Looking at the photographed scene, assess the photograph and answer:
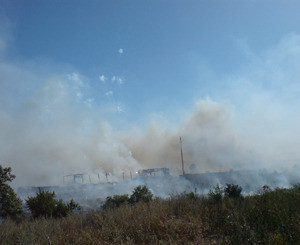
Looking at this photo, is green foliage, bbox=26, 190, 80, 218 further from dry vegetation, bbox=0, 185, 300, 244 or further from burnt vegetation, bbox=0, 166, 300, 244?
dry vegetation, bbox=0, 185, 300, 244

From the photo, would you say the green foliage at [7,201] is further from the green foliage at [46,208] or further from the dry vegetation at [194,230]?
the dry vegetation at [194,230]

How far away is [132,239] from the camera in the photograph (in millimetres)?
6184

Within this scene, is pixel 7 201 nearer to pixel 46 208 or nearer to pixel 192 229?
pixel 46 208

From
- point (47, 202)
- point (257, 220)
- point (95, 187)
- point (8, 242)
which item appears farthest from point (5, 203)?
point (95, 187)

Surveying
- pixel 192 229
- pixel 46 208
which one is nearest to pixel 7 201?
pixel 46 208

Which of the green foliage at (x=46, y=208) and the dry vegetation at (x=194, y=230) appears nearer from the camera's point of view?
the dry vegetation at (x=194, y=230)

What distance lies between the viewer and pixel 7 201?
14719mm

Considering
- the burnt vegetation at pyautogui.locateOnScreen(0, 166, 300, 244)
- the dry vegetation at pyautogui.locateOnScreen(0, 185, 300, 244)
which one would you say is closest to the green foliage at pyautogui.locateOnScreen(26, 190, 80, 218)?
the burnt vegetation at pyautogui.locateOnScreen(0, 166, 300, 244)

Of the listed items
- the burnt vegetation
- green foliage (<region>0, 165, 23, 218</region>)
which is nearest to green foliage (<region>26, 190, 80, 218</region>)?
Answer: green foliage (<region>0, 165, 23, 218</region>)

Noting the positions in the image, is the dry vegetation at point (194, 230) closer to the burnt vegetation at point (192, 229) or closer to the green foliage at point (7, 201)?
the burnt vegetation at point (192, 229)

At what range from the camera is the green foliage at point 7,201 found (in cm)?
1454

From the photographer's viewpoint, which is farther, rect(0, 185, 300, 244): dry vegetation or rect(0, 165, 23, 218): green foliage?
rect(0, 165, 23, 218): green foliage

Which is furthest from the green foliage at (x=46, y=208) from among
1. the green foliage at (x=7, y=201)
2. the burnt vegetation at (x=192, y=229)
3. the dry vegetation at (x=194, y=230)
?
the dry vegetation at (x=194, y=230)

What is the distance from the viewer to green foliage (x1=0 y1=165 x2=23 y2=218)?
47.7ft
